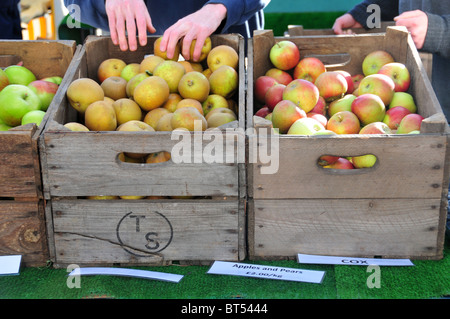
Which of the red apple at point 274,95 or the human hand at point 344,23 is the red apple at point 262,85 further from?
the human hand at point 344,23

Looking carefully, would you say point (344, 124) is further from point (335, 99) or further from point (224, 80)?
point (224, 80)

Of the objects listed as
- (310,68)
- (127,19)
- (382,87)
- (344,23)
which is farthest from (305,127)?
(344,23)

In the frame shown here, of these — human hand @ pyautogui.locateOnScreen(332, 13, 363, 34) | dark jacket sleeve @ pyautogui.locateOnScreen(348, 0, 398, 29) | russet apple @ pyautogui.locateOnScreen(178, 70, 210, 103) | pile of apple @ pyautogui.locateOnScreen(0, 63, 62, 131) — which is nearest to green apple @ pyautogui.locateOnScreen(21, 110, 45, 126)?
pile of apple @ pyautogui.locateOnScreen(0, 63, 62, 131)

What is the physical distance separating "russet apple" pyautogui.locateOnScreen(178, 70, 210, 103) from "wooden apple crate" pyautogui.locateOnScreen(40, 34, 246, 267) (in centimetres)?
36

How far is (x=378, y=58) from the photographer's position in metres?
2.04

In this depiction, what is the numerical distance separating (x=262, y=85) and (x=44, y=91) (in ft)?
2.65

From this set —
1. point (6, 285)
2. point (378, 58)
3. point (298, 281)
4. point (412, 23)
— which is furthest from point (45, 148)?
point (412, 23)

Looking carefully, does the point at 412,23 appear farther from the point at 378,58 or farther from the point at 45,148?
the point at 45,148

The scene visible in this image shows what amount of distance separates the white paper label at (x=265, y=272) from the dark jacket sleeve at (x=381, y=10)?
74.7 inches

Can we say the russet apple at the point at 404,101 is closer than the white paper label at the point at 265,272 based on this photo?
No

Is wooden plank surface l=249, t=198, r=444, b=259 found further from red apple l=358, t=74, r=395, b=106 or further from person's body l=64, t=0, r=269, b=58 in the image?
person's body l=64, t=0, r=269, b=58

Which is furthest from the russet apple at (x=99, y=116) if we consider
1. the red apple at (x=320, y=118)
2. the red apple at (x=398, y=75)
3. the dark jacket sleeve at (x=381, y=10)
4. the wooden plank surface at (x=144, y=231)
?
the dark jacket sleeve at (x=381, y=10)

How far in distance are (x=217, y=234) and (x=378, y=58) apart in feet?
3.52

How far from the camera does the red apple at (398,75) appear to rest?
1908 mm
